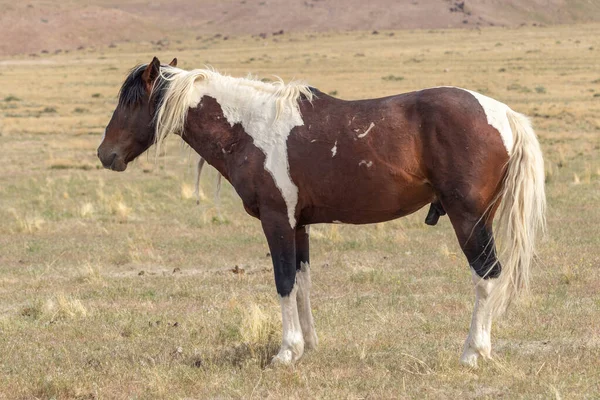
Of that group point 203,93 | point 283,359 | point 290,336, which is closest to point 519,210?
point 290,336

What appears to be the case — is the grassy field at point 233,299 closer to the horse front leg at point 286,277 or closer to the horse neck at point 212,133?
the horse front leg at point 286,277

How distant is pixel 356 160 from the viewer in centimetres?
629

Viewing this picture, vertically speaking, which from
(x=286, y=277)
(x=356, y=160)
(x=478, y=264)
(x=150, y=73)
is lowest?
(x=286, y=277)

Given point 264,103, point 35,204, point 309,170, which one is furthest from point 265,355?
point 35,204

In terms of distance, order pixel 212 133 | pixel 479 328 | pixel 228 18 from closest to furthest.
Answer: pixel 479 328 → pixel 212 133 → pixel 228 18

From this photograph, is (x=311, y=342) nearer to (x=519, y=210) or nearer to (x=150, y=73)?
(x=519, y=210)

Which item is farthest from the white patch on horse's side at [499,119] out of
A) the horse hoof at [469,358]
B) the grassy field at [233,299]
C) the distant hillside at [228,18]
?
the distant hillside at [228,18]

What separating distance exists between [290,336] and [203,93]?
1879mm

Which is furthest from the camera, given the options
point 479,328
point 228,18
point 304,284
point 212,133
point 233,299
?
point 228,18

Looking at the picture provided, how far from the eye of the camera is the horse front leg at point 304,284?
679 cm

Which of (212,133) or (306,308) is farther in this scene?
(306,308)

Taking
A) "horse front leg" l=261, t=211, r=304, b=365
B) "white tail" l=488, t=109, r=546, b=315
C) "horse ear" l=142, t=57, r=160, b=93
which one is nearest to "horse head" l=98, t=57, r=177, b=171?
"horse ear" l=142, t=57, r=160, b=93

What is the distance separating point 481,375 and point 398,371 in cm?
56

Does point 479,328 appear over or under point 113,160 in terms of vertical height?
under
